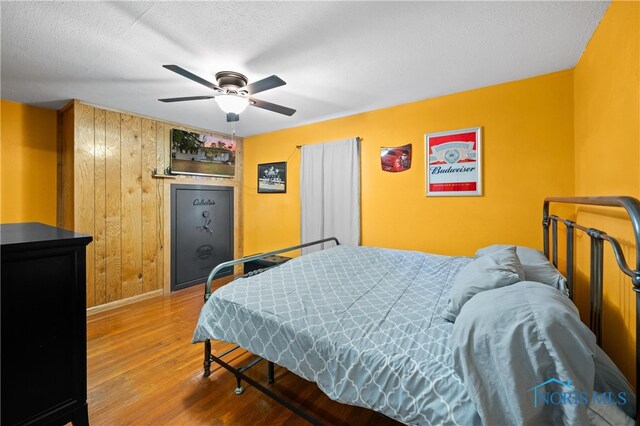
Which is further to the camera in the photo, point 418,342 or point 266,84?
point 266,84

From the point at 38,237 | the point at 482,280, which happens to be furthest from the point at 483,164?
the point at 38,237

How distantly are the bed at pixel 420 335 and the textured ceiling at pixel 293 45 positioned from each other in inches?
48.2

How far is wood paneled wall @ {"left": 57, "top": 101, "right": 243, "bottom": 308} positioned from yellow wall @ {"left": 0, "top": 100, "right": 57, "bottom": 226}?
97 mm

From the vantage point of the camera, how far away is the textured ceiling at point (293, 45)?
62.2 inches

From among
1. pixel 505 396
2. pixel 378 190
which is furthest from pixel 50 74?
pixel 505 396

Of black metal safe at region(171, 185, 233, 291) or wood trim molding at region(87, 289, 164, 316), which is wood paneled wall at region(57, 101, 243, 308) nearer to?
wood trim molding at region(87, 289, 164, 316)

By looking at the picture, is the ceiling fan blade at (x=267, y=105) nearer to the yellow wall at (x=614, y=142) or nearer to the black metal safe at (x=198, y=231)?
the yellow wall at (x=614, y=142)

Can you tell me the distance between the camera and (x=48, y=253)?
1016 mm

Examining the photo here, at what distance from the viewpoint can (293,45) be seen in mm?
1913

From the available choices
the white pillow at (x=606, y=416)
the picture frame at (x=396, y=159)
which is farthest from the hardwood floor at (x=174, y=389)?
the picture frame at (x=396, y=159)

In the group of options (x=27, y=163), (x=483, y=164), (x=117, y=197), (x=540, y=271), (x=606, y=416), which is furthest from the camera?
(x=117, y=197)

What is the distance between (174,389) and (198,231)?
2.59 meters

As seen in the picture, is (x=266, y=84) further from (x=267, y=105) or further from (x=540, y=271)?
(x=540, y=271)

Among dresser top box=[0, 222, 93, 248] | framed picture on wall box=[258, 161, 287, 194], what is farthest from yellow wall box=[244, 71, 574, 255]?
dresser top box=[0, 222, 93, 248]
